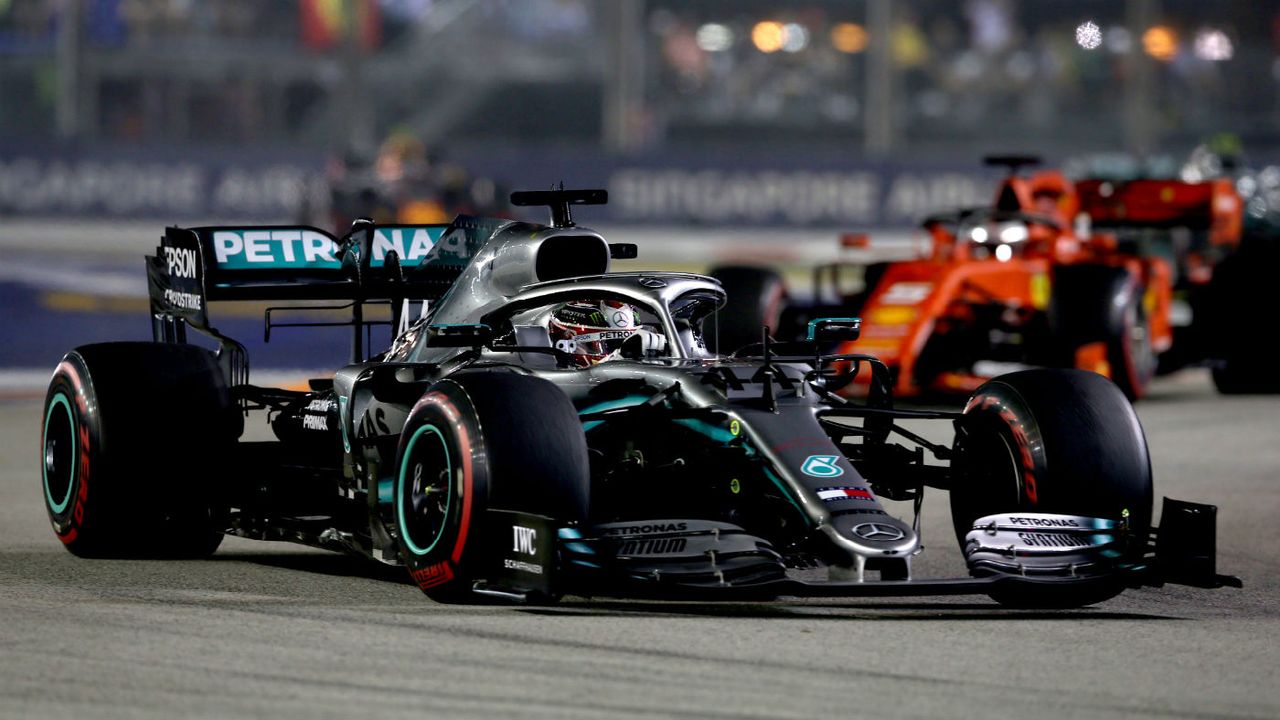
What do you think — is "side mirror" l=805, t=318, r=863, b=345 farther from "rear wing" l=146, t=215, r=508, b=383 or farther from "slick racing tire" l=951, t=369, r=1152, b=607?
"rear wing" l=146, t=215, r=508, b=383

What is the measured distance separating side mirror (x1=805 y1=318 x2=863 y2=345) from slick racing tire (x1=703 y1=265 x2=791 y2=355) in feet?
24.0

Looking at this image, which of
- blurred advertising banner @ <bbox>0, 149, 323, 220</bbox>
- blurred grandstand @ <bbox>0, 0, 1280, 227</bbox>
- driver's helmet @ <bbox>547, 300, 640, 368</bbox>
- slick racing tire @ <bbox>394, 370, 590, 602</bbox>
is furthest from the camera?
blurred grandstand @ <bbox>0, 0, 1280, 227</bbox>

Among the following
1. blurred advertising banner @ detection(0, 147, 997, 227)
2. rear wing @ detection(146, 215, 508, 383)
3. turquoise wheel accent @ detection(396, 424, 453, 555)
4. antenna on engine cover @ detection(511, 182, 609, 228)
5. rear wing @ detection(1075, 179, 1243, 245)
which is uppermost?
blurred advertising banner @ detection(0, 147, 997, 227)

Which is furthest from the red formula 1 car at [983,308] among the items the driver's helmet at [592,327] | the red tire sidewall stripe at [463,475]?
the red tire sidewall stripe at [463,475]

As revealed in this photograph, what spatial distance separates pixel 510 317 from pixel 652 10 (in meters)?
30.2

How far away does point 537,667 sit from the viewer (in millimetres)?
6355

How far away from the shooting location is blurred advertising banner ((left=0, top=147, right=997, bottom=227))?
30875 millimetres

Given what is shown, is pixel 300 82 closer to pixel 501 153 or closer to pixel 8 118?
pixel 8 118

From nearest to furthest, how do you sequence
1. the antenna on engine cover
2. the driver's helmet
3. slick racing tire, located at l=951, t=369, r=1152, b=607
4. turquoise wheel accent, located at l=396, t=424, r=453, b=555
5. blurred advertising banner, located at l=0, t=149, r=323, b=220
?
turquoise wheel accent, located at l=396, t=424, r=453, b=555 → slick racing tire, located at l=951, t=369, r=1152, b=607 → the driver's helmet → the antenna on engine cover → blurred advertising banner, located at l=0, t=149, r=323, b=220

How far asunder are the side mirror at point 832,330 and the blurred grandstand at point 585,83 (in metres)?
23.4

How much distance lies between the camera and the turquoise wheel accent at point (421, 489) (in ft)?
24.0

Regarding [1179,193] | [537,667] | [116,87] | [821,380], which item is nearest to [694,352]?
[821,380]

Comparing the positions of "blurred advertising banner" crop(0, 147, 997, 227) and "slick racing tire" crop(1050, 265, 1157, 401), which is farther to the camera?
"blurred advertising banner" crop(0, 147, 997, 227)

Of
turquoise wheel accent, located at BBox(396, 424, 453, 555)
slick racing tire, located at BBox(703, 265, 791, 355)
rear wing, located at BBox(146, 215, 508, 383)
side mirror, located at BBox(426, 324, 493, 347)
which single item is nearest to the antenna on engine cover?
rear wing, located at BBox(146, 215, 508, 383)
